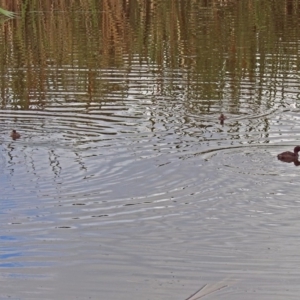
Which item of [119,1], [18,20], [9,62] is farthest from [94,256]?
[119,1]

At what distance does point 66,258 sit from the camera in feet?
24.1

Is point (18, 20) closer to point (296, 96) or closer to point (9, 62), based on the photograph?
point (9, 62)

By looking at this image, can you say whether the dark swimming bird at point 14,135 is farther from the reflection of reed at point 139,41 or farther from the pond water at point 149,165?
the reflection of reed at point 139,41

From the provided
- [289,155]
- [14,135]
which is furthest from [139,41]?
[289,155]

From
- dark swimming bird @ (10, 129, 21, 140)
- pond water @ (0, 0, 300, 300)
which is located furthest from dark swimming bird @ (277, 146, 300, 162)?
dark swimming bird @ (10, 129, 21, 140)

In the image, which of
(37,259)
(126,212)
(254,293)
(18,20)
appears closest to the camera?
(254,293)

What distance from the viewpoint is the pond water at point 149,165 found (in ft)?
23.1

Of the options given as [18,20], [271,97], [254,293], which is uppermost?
[18,20]

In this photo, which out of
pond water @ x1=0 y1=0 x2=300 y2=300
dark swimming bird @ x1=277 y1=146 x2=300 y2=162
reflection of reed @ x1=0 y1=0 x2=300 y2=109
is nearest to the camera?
pond water @ x1=0 y1=0 x2=300 y2=300

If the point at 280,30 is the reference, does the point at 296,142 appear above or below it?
below

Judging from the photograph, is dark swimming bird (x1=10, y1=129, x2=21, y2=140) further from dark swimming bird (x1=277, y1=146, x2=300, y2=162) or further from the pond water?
dark swimming bird (x1=277, y1=146, x2=300, y2=162)

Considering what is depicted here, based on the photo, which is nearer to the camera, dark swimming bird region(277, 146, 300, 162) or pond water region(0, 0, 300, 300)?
pond water region(0, 0, 300, 300)

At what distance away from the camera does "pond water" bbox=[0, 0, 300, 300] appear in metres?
7.05

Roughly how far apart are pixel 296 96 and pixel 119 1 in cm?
1202
